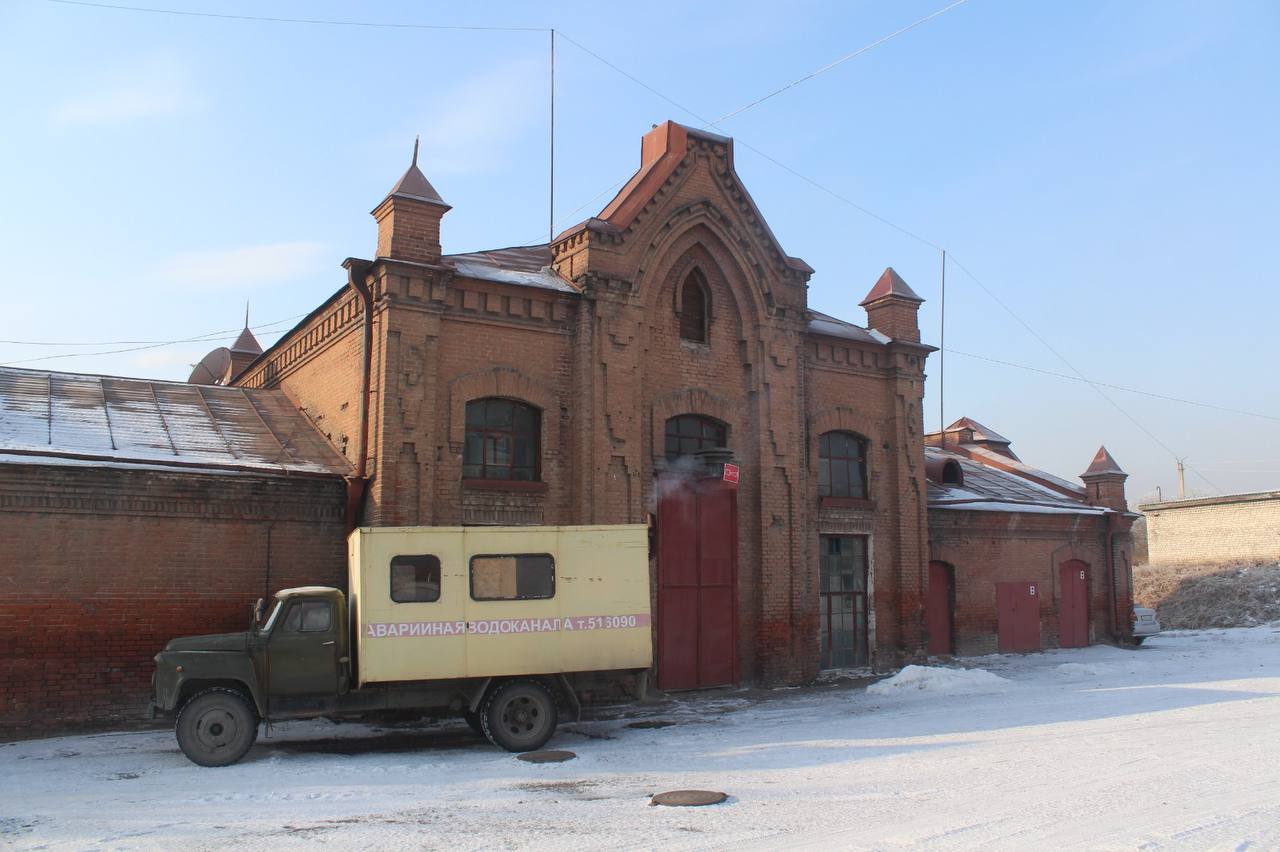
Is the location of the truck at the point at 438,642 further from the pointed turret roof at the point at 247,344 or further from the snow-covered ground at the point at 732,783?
the pointed turret roof at the point at 247,344

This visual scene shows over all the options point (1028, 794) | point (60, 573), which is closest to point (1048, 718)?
point (1028, 794)

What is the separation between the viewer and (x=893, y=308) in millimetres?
21141

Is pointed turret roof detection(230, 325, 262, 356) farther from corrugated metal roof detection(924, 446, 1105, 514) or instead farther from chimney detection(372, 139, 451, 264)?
corrugated metal roof detection(924, 446, 1105, 514)

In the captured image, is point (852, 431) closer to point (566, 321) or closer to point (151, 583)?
point (566, 321)

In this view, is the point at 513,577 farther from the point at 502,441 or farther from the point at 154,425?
the point at 154,425

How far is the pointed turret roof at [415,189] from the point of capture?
15250mm

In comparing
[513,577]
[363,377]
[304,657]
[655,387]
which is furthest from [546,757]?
[655,387]

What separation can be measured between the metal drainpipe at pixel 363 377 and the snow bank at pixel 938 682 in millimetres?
→ 9054

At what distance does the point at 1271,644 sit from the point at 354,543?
24.4 meters

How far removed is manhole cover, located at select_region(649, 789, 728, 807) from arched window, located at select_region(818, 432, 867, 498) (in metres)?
11.1

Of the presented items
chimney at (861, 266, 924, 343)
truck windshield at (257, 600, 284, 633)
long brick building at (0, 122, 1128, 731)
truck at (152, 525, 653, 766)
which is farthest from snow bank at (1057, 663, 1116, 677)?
truck windshield at (257, 600, 284, 633)

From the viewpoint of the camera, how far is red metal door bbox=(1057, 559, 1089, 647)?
24750mm

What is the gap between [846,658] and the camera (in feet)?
63.8

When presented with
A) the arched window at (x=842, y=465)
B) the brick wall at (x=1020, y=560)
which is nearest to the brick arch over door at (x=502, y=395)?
the arched window at (x=842, y=465)
